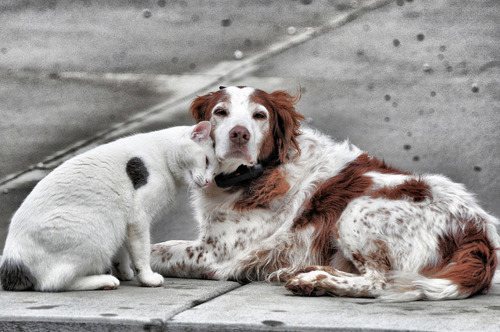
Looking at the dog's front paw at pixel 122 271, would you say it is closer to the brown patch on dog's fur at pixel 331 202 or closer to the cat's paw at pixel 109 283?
the cat's paw at pixel 109 283

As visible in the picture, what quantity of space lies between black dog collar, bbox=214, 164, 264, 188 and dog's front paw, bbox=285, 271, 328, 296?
74 cm

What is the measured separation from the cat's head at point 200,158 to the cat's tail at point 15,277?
2.66 ft

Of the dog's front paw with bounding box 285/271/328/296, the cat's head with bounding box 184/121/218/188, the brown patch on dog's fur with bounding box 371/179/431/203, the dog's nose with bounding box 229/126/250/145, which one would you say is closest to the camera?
the dog's front paw with bounding box 285/271/328/296

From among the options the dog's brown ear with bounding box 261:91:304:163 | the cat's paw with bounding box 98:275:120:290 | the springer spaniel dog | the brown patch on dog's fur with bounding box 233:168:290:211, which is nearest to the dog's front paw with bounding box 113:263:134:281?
the springer spaniel dog

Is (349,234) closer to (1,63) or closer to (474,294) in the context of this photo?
(474,294)

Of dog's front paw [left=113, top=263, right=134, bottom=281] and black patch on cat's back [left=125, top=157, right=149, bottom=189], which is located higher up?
black patch on cat's back [left=125, top=157, right=149, bottom=189]

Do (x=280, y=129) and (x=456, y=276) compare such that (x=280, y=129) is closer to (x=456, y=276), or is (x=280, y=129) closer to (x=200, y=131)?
(x=200, y=131)

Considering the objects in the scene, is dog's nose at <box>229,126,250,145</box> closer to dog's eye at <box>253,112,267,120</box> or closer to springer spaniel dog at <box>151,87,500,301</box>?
springer spaniel dog at <box>151,87,500,301</box>

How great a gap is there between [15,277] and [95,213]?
1.39 ft

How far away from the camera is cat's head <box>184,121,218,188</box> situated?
3.11 m

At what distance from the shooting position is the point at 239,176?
3523 millimetres

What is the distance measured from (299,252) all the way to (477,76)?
111 inches

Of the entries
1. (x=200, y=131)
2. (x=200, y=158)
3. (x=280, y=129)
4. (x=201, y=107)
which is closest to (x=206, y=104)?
(x=201, y=107)

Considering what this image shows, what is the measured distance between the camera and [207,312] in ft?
7.95
